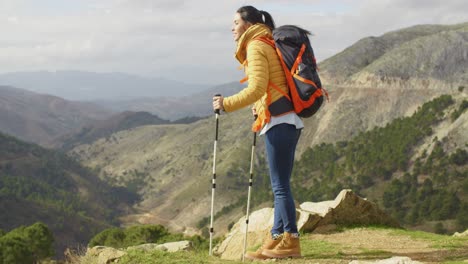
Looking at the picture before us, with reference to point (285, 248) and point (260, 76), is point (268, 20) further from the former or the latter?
point (285, 248)

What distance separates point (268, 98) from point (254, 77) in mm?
530

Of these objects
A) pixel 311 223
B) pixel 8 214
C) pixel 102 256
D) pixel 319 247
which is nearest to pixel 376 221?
pixel 311 223

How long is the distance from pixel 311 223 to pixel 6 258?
4853 centimetres

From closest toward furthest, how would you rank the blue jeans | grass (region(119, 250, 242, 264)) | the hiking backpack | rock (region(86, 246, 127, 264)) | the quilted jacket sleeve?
the quilted jacket sleeve → the hiking backpack → the blue jeans → grass (region(119, 250, 242, 264)) → rock (region(86, 246, 127, 264))

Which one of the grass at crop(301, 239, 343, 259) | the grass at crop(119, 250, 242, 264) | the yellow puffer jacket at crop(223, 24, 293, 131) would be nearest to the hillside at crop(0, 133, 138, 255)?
the grass at crop(301, 239, 343, 259)

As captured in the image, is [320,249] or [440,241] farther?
[440,241]

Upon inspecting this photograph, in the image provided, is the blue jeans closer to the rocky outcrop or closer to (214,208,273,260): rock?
(214,208,273,260): rock

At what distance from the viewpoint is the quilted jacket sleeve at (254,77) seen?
681 centimetres

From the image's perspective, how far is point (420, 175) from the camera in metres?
109

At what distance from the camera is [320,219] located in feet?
42.3

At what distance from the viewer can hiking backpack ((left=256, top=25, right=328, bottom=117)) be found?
6.98 meters

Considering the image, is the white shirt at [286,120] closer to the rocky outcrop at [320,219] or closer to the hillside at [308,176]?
the rocky outcrop at [320,219]

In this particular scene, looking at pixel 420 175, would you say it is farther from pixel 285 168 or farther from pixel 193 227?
pixel 285 168

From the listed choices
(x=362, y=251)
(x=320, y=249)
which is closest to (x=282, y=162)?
(x=320, y=249)
